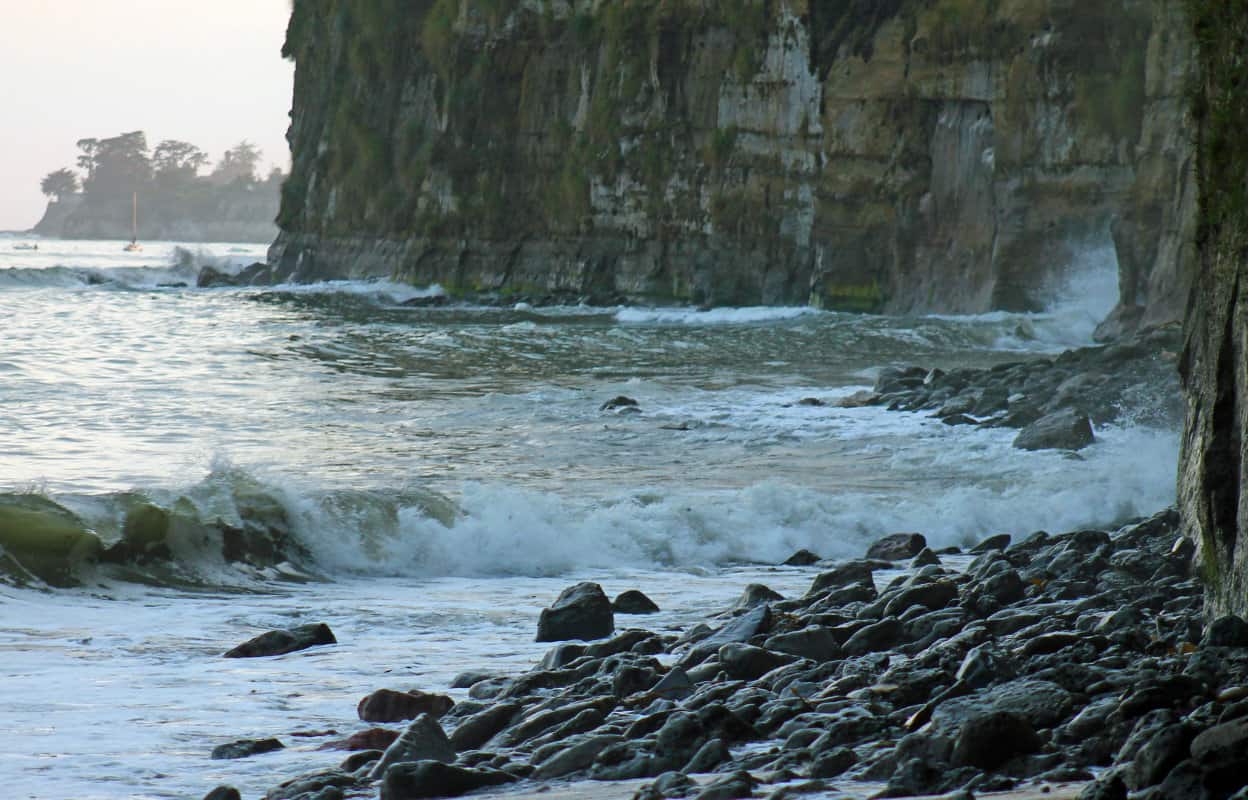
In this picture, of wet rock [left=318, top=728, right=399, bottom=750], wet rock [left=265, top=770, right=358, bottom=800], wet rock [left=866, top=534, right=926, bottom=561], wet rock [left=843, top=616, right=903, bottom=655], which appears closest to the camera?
wet rock [left=265, top=770, right=358, bottom=800]

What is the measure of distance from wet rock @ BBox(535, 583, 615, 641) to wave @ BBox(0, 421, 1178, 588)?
2.48m

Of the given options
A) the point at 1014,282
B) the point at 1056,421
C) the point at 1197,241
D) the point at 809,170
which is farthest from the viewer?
the point at 809,170

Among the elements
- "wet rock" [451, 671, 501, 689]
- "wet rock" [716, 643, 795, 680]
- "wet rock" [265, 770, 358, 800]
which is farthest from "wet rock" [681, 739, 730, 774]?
"wet rock" [451, 671, 501, 689]

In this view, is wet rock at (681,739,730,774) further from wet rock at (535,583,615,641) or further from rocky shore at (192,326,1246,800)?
wet rock at (535,583,615,641)

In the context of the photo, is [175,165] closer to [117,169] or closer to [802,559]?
[117,169]

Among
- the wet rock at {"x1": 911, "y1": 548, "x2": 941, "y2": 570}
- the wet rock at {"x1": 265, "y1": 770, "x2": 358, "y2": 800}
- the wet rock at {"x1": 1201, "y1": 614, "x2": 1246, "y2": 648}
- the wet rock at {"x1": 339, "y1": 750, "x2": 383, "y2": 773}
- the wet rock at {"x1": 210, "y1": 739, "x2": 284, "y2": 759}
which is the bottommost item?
the wet rock at {"x1": 210, "y1": 739, "x2": 284, "y2": 759}

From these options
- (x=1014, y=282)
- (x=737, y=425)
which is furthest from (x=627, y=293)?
(x=737, y=425)

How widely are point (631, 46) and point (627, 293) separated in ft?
22.8

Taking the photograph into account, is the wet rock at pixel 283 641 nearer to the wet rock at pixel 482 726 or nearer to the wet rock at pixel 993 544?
the wet rock at pixel 482 726

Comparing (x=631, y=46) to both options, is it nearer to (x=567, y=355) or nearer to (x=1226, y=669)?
(x=567, y=355)

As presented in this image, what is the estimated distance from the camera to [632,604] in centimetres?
768

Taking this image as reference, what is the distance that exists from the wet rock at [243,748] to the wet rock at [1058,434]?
9935 mm

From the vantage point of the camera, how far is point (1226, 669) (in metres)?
4.42

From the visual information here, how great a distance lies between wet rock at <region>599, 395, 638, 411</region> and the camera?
17.4 m
